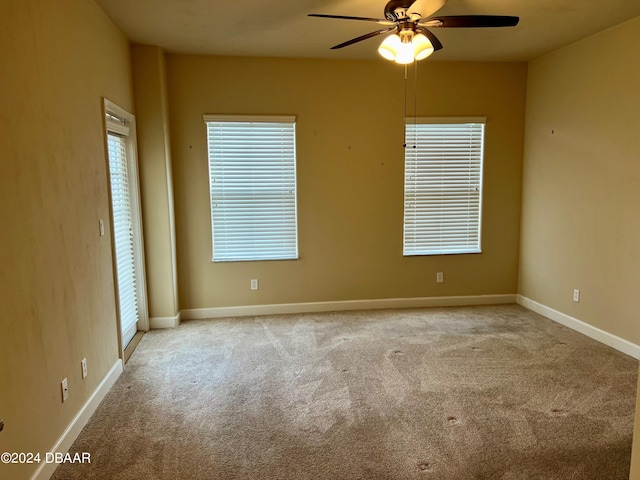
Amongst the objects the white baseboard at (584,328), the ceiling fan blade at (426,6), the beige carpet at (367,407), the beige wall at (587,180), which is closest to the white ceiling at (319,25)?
the ceiling fan blade at (426,6)

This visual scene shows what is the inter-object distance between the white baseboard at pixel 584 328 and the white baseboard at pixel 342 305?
31 cm

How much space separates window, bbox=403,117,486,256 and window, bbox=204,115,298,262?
136cm

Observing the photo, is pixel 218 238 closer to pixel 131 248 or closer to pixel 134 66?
pixel 131 248

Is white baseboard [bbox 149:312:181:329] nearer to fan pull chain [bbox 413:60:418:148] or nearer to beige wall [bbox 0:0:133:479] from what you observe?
beige wall [bbox 0:0:133:479]

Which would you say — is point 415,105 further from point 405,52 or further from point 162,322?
point 162,322

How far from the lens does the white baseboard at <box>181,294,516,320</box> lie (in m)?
4.48

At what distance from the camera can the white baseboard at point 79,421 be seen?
1.99 metres

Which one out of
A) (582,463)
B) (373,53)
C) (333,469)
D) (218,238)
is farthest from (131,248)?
(582,463)

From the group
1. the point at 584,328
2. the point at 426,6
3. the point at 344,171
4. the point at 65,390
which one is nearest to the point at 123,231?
the point at 65,390

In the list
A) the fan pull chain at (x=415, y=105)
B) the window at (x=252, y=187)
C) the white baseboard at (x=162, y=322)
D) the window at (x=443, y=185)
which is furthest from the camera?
the window at (x=443, y=185)

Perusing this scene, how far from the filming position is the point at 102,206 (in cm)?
294

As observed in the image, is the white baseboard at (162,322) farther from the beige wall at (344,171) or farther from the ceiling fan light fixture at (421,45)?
the ceiling fan light fixture at (421,45)

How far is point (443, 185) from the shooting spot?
4672 mm

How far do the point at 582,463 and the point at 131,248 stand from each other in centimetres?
382
